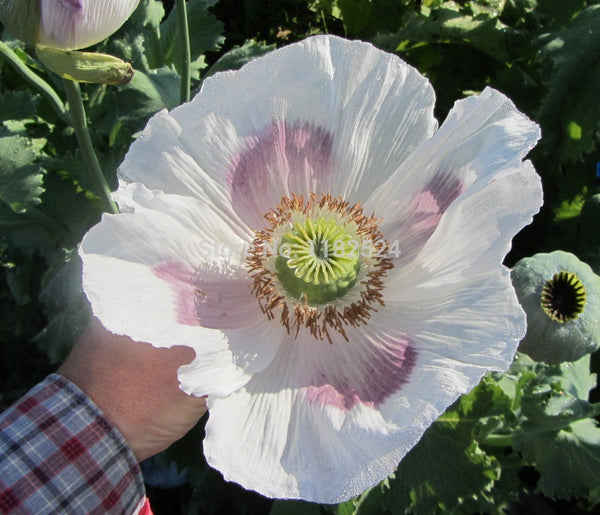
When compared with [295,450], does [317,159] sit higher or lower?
higher

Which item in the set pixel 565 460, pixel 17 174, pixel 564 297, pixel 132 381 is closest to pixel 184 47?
pixel 17 174

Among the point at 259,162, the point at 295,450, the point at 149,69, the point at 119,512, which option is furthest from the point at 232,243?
the point at 149,69

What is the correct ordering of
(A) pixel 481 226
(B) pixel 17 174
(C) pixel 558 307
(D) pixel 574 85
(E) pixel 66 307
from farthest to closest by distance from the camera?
(D) pixel 574 85, (E) pixel 66 307, (B) pixel 17 174, (C) pixel 558 307, (A) pixel 481 226

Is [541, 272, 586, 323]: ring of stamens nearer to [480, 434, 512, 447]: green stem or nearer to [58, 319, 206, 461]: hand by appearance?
[480, 434, 512, 447]: green stem

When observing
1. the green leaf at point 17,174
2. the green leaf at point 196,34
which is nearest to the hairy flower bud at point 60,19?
the green leaf at point 17,174

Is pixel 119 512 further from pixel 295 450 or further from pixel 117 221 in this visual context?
pixel 117 221

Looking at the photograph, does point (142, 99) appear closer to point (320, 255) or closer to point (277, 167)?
point (277, 167)
